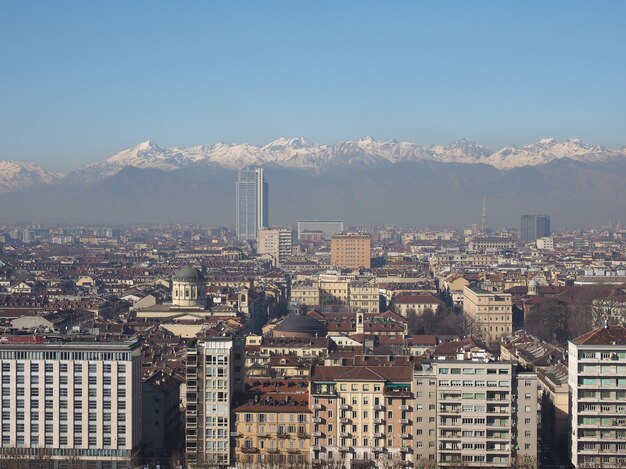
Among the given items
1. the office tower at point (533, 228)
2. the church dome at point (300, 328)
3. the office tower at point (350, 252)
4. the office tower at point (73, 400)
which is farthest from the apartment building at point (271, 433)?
the office tower at point (533, 228)

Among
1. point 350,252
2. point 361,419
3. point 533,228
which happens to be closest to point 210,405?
point 361,419

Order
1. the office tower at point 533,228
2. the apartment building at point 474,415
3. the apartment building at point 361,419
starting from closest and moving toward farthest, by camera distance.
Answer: the apartment building at point 474,415 < the apartment building at point 361,419 < the office tower at point 533,228

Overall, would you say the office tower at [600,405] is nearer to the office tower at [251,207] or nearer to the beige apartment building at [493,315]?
the beige apartment building at [493,315]

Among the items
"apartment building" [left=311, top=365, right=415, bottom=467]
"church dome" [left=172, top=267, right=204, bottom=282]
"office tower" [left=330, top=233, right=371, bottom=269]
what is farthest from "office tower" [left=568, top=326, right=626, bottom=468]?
"office tower" [left=330, top=233, right=371, bottom=269]

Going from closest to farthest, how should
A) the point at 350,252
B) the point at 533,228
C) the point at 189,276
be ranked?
the point at 189,276 → the point at 350,252 → the point at 533,228

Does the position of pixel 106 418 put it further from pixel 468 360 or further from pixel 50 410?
pixel 468 360

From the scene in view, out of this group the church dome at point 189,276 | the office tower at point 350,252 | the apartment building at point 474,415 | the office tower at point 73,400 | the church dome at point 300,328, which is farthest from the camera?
the office tower at point 350,252

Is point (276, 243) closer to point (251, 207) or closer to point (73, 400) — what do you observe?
point (251, 207)

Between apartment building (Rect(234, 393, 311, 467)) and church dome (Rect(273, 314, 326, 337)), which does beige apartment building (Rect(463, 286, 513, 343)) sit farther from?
apartment building (Rect(234, 393, 311, 467))
